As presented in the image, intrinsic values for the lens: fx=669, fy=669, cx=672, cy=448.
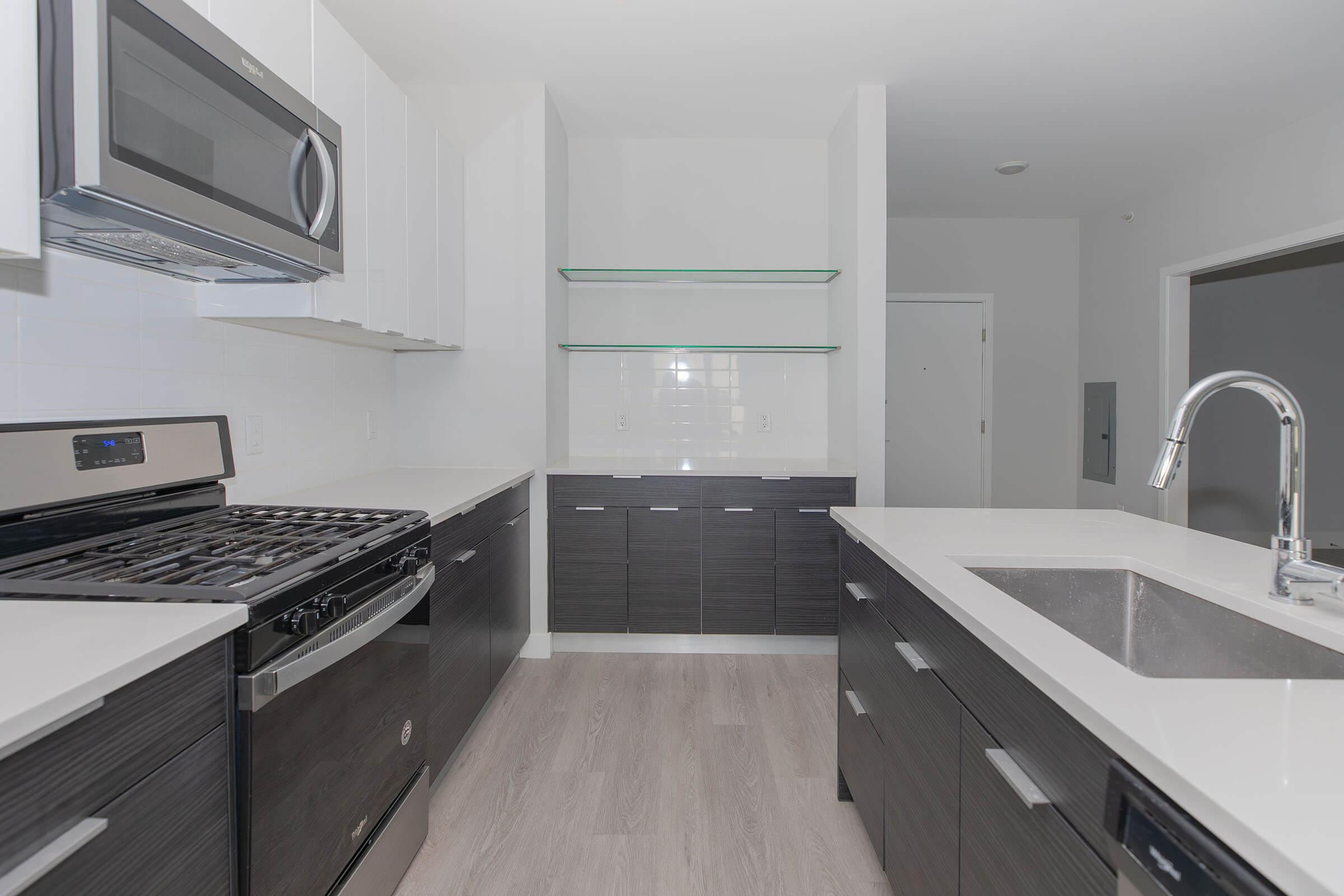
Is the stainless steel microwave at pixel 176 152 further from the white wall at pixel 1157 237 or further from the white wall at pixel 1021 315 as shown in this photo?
the white wall at pixel 1021 315

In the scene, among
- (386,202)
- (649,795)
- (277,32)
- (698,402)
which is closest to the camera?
(277,32)

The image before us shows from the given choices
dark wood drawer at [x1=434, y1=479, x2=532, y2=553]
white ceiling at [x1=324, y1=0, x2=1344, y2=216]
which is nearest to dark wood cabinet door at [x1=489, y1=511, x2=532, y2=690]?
dark wood drawer at [x1=434, y1=479, x2=532, y2=553]

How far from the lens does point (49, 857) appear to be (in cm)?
70

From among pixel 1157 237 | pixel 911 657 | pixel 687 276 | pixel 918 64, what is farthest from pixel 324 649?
pixel 1157 237

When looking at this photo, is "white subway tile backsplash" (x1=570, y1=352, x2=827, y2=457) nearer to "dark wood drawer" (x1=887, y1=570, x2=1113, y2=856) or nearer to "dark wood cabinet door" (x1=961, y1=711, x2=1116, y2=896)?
"dark wood drawer" (x1=887, y1=570, x2=1113, y2=856)

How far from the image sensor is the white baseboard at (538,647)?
10.2 feet

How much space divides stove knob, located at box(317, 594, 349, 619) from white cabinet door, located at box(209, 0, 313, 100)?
119cm

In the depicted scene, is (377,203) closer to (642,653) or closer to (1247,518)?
(642,653)

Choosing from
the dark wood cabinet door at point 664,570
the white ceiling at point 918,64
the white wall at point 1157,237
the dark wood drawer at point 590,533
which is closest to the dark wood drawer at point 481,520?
the dark wood drawer at point 590,533

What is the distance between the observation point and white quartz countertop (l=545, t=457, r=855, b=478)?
9.96 ft

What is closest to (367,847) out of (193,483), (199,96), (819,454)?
(193,483)

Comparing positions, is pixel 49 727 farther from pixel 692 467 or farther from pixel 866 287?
pixel 866 287

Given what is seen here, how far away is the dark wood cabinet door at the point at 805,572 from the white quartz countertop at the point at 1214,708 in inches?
65.7

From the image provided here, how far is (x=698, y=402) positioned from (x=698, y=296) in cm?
58
